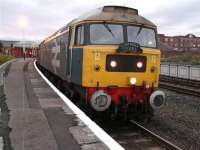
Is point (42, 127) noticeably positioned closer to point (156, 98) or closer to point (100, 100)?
point (100, 100)

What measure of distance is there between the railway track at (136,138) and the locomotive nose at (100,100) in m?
0.91

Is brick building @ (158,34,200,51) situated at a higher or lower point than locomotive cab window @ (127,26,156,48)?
higher

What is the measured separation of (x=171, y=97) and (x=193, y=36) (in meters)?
130

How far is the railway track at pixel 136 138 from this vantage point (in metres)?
8.27

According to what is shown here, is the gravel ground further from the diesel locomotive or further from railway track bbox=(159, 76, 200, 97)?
railway track bbox=(159, 76, 200, 97)

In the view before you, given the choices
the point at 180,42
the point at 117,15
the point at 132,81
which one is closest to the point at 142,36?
the point at 117,15

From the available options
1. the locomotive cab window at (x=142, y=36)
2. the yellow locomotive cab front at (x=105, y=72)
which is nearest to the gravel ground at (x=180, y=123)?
the yellow locomotive cab front at (x=105, y=72)

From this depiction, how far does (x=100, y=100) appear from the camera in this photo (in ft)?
29.8

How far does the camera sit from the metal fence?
23119 mm

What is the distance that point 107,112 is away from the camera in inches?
389

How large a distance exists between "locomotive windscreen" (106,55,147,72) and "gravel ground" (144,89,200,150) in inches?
75.1

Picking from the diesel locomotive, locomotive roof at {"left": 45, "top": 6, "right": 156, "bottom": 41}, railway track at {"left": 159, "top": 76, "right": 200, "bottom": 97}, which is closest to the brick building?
railway track at {"left": 159, "top": 76, "right": 200, "bottom": 97}

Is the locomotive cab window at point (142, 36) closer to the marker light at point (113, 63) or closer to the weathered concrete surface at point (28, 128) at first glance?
the marker light at point (113, 63)

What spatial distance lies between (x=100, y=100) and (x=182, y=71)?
17172 mm
